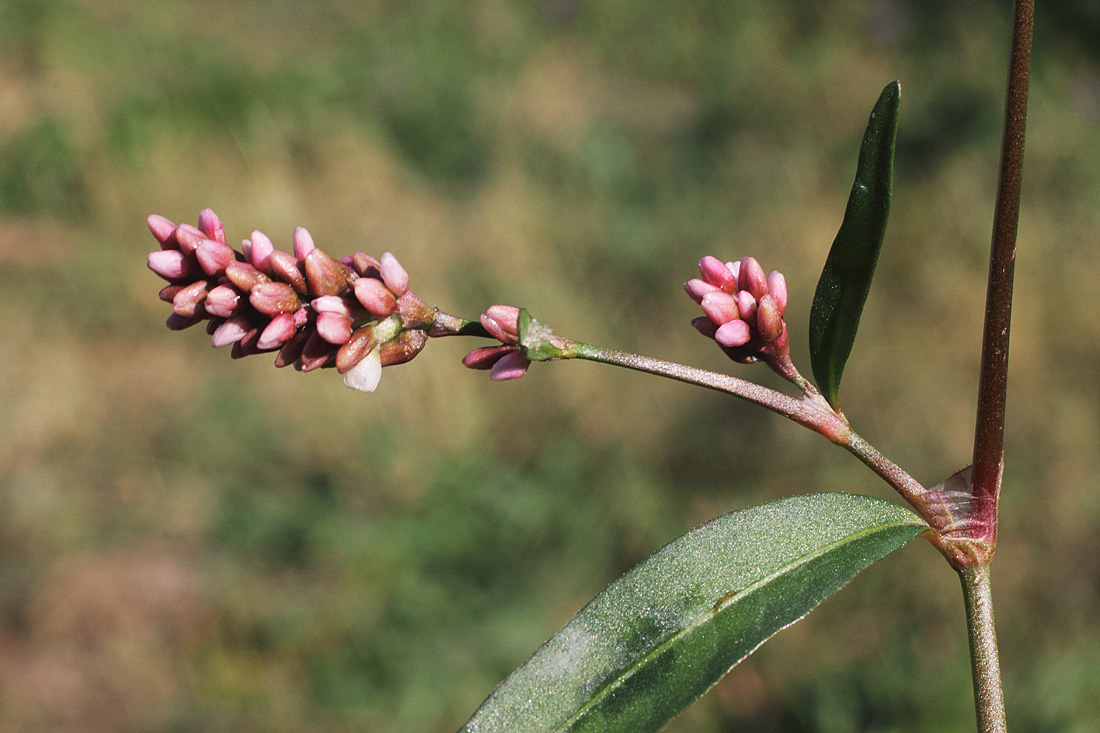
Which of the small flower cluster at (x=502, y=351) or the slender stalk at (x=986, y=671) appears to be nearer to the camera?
the slender stalk at (x=986, y=671)

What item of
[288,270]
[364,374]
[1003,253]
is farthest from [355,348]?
[1003,253]

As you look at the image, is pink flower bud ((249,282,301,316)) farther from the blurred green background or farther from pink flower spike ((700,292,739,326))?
the blurred green background

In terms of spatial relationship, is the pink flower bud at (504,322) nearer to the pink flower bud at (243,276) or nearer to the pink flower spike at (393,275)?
the pink flower spike at (393,275)

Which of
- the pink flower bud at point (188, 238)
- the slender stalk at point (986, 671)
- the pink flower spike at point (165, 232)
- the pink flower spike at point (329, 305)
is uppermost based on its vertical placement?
the pink flower spike at point (165, 232)

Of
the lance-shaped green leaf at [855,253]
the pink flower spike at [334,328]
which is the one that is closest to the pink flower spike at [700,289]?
the lance-shaped green leaf at [855,253]

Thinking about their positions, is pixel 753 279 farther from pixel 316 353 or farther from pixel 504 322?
pixel 316 353
